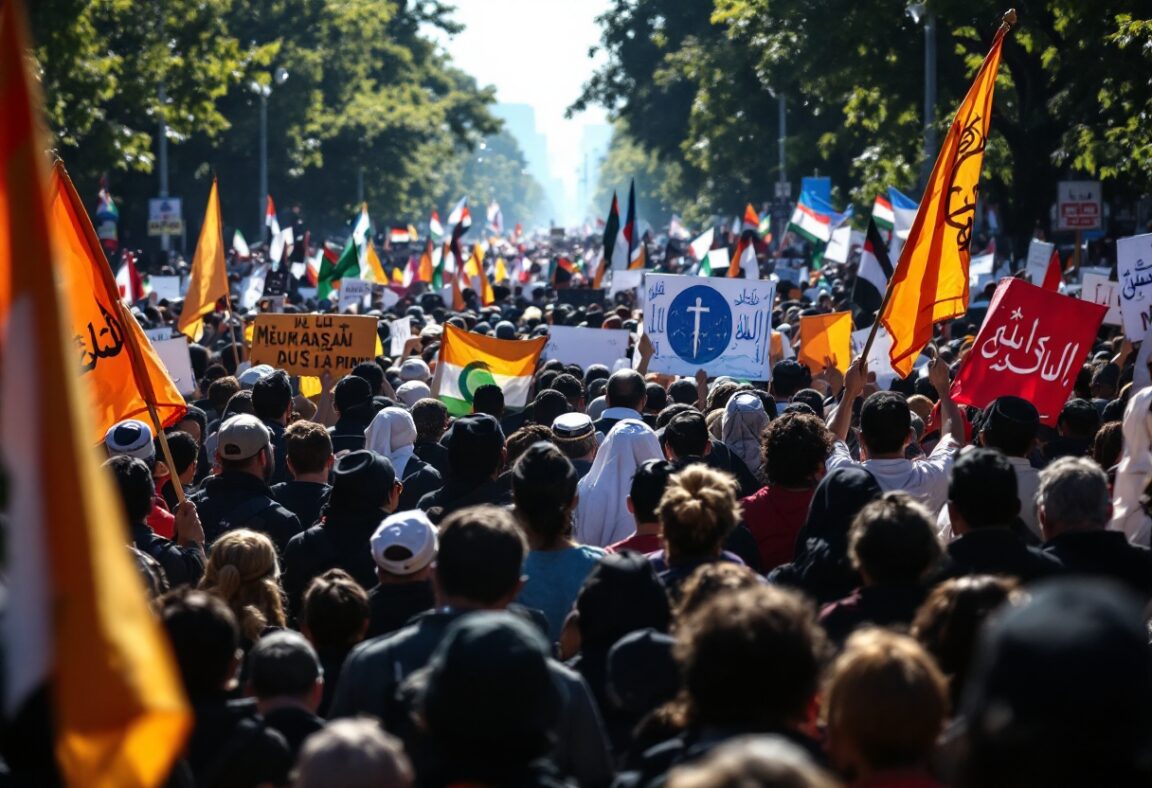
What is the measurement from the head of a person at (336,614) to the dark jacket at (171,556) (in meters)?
1.36

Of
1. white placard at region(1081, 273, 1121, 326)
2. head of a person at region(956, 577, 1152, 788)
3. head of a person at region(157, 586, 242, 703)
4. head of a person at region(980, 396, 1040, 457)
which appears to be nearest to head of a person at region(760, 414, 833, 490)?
head of a person at region(980, 396, 1040, 457)

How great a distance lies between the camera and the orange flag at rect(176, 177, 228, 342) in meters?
13.5

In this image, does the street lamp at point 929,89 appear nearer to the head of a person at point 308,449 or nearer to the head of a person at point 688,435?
the head of a person at point 688,435

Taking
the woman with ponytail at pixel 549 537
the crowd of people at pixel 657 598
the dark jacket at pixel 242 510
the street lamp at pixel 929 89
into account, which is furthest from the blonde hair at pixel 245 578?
the street lamp at pixel 929 89

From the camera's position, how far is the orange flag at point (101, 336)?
7145mm

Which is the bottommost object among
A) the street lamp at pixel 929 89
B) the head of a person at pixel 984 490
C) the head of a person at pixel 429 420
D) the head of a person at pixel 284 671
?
the head of a person at pixel 284 671

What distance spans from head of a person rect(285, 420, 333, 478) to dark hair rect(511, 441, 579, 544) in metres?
2.00

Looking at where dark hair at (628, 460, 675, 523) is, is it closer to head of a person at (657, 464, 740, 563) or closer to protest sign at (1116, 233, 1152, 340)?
head of a person at (657, 464, 740, 563)

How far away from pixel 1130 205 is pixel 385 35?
46.4m

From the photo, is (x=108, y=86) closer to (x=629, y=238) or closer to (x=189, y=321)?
(x=629, y=238)

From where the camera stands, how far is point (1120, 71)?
68.2ft

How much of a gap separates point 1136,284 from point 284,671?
767 cm

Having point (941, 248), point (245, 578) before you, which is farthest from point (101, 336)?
point (941, 248)

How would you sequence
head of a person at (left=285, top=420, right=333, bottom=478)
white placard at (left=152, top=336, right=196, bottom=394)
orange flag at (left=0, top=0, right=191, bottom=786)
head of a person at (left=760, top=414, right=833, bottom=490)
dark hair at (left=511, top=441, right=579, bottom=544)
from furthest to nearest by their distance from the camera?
white placard at (left=152, top=336, right=196, bottom=394), head of a person at (left=285, top=420, right=333, bottom=478), head of a person at (left=760, top=414, right=833, bottom=490), dark hair at (left=511, top=441, right=579, bottom=544), orange flag at (left=0, top=0, right=191, bottom=786)
